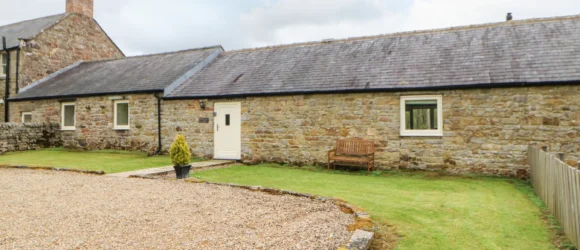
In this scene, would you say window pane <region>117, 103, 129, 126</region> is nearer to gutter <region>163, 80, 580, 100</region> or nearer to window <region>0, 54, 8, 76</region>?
gutter <region>163, 80, 580, 100</region>

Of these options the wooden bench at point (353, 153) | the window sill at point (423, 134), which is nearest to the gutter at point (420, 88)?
the window sill at point (423, 134)

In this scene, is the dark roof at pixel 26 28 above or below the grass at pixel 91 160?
above

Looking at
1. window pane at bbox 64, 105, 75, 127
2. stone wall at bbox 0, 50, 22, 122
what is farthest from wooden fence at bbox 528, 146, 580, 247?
stone wall at bbox 0, 50, 22, 122

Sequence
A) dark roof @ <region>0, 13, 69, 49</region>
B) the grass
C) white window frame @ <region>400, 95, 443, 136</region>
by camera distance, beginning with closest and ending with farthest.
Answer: white window frame @ <region>400, 95, 443, 136</region>, the grass, dark roof @ <region>0, 13, 69, 49</region>

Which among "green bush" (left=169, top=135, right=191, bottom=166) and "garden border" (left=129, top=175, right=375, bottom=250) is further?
"green bush" (left=169, top=135, right=191, bottom=166)

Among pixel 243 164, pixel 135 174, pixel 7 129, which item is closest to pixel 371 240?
pixel 135 174

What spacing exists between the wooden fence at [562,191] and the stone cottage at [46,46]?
2192cm

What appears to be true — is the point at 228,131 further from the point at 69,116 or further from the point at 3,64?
the point at 3,64

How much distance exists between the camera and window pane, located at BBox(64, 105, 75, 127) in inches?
699

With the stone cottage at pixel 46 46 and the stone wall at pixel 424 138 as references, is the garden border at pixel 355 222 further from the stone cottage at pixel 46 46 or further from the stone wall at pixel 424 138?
the stone cottage at pixel 46 46

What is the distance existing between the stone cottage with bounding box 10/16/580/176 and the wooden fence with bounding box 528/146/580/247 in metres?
3.25

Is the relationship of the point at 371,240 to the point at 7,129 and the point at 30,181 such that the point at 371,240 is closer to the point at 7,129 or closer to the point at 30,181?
the point at 30,181

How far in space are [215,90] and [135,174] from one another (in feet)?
17.1

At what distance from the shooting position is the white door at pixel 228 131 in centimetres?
1334
